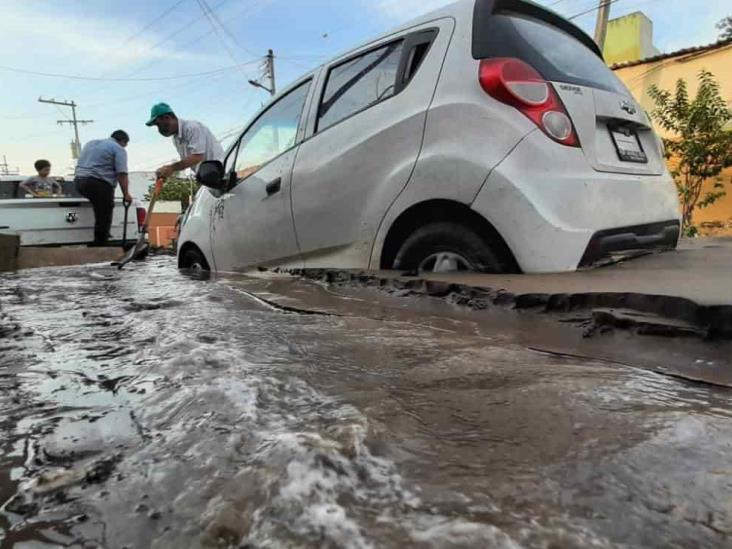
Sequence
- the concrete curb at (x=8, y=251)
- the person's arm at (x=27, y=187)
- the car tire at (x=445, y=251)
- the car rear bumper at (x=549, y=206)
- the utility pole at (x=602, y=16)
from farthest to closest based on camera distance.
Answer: the utility pole at (x=602, y=16) < the person's arm at (x=27, y=187) < the concrete curb at (x=8, y=251) < the car tire at (x=445, y=251) < the car rear bumper at (x=549, y=206)

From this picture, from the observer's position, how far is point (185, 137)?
18.3ft

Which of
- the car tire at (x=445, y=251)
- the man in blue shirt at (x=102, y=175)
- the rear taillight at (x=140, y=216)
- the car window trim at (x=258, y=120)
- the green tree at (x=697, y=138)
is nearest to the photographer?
the car tire at (x=445, y=251)

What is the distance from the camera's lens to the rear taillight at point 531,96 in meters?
2.26

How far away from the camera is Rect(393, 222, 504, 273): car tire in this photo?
238 cm

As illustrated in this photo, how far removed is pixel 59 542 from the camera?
829mm

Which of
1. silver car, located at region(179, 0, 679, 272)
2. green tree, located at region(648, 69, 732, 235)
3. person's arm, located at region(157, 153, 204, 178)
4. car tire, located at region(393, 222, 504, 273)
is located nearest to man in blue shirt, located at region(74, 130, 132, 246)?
person's arm, located at region(157, 153, 204, 178)

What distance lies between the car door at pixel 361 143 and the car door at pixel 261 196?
177 mm

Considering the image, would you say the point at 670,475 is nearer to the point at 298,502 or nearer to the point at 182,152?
the point at 298,502

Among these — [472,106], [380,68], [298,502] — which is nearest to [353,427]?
[298,502]

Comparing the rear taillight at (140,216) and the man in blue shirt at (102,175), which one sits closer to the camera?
the man in blue shirt at (102,175)

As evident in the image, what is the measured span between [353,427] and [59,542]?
539 mm

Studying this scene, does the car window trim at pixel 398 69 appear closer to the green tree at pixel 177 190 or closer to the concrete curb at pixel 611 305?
the concrete curb at pixel 611 305

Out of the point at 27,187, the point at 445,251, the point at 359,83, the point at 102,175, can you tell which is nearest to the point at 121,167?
the point at 102,175

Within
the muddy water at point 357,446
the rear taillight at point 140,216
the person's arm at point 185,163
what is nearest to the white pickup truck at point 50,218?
the rear taillight at point 140,216
